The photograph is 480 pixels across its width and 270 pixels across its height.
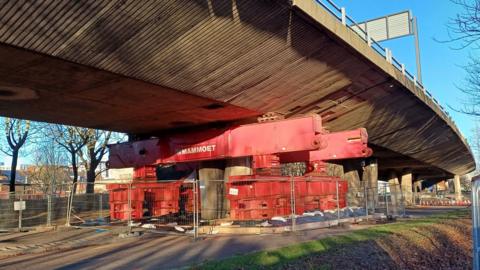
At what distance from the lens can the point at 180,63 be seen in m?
12.1

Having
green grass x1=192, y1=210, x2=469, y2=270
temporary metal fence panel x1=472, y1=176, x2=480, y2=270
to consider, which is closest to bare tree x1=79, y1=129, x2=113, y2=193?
green grass x1=192, y1=210, x2=469, y2=270

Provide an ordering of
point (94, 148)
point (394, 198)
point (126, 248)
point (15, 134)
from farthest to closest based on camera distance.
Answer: point (94, 148) → point (15, 134) → point (394, 198) → point (126, 248)

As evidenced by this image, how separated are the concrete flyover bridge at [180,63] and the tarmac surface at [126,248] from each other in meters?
4.32

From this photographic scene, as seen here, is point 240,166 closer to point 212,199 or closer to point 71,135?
point 212,199

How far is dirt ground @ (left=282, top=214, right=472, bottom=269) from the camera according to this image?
27.8 feet

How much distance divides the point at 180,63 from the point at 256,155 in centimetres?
511

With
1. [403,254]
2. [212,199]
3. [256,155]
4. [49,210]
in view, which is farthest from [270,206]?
[49,210]

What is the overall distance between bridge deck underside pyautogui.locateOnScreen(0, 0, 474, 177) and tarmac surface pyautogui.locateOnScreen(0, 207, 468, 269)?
170 inches

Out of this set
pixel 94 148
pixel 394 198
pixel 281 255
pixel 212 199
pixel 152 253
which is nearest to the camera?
pixel 281 255

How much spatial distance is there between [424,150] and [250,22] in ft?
108

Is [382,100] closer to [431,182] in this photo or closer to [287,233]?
[287,233]

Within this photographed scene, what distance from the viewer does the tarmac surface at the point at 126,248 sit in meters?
9.06

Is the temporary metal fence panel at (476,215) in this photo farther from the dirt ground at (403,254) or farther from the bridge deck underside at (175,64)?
the bridge deck underside at (175,64)

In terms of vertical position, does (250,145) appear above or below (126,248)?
above
